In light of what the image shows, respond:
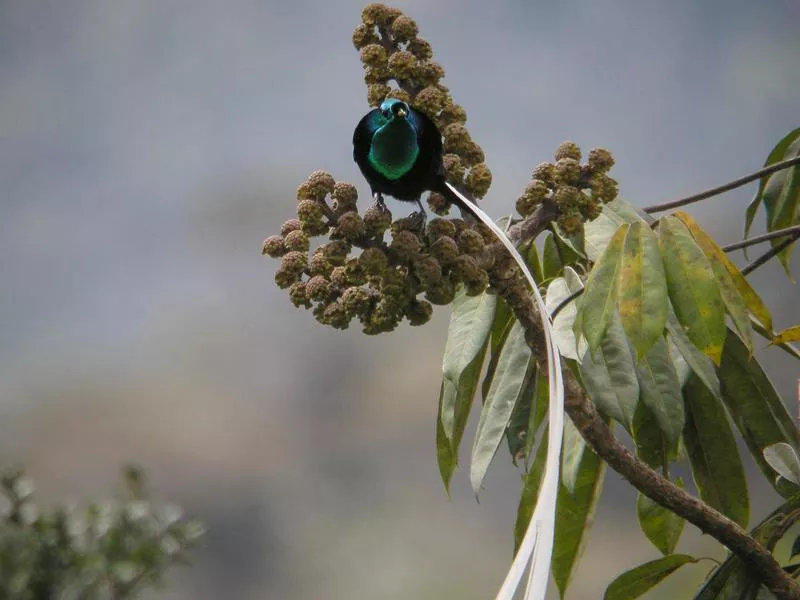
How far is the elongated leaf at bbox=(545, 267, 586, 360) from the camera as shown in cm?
125

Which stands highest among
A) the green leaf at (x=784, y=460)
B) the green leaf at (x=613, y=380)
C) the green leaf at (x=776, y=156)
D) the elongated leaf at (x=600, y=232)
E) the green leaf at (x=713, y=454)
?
the green leaf at (x=776, y=156)

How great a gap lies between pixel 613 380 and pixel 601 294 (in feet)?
0.52

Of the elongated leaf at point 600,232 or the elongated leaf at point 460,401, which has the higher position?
the elongated leaf at point 600,232

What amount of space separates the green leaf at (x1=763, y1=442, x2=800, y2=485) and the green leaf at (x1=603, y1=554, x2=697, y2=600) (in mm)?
198

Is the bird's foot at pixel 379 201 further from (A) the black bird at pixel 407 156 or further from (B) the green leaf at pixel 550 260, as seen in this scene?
(B) the green leaf at pixel 550 260

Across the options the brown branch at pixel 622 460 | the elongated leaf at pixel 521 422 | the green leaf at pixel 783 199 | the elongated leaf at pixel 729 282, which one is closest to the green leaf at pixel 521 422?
the elongated leaf at pixel 521 422

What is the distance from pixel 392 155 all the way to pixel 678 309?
0.36 meters

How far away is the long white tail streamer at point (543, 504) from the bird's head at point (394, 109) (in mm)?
98

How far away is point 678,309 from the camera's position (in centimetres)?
114

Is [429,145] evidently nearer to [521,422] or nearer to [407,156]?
[407,156]

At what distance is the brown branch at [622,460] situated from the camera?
1.17m

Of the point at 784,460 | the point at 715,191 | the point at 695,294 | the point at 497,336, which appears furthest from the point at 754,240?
the point at 497,336

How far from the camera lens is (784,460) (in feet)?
4.49

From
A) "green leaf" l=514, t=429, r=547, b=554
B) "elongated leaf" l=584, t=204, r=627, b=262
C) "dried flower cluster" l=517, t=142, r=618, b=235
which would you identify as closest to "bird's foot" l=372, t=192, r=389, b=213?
"dried flower cluster" l=517, t=142, r=618, b=235
